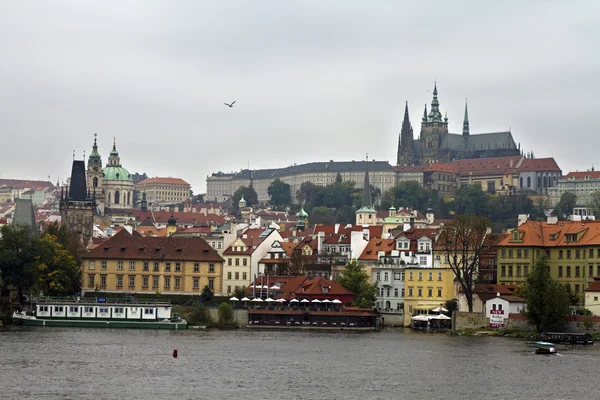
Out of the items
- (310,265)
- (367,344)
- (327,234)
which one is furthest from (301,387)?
(327,234)

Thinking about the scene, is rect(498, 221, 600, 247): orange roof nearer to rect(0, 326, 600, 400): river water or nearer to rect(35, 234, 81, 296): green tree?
rect(0, 326, 600, 400): river water

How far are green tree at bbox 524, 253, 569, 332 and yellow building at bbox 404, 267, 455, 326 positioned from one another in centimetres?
1277

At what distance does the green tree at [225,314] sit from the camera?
102 meters

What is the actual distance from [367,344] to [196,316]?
20.6m

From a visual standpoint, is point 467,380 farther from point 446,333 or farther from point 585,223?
point 585,223

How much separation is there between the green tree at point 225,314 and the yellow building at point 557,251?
988 inches

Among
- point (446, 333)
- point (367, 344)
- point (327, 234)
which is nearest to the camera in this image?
point (367, 344)

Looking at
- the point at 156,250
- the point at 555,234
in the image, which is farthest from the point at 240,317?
the point at 555,234

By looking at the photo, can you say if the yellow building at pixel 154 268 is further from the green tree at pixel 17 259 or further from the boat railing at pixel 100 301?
the green tree at pixel 17 259

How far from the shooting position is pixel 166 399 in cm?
5894

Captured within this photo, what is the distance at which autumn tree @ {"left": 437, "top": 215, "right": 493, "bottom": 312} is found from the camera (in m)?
104

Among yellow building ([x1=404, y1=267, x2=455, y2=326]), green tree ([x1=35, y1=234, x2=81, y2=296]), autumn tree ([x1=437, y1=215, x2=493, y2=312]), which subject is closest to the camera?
autumn tree ([x1=437, y1=215, x2=493, y2=312])

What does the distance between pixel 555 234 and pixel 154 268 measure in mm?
35316


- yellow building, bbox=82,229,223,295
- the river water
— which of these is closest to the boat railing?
yellow building, bbox=82,229,223,295
